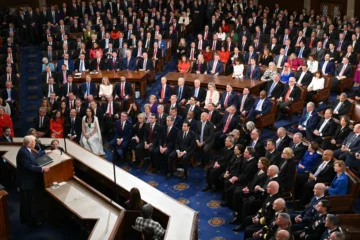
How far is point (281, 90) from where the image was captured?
10.5 meters

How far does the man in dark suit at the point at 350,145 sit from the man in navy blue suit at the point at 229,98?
262 cm

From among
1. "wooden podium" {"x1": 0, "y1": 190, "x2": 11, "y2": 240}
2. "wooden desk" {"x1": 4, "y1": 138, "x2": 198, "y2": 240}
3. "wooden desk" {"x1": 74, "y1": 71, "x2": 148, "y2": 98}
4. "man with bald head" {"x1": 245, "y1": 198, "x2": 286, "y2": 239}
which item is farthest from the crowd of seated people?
"wooden podium" {"x1": 0, "y1": 190, "x2": 11, "y2": 240}

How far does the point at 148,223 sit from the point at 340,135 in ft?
14.7

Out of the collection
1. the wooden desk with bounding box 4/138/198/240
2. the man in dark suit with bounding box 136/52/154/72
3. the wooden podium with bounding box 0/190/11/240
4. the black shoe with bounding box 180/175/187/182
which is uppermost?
the man in dark suit with bounding box 136/52/154/72

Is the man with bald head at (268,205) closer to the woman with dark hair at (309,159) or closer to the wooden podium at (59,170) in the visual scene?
the woman with dark hair at (309,159)

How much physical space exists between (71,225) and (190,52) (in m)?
7.57

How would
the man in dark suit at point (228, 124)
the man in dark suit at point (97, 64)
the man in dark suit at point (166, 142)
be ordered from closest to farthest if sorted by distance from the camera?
the man in dark suit at point (166, 142) < the man in dark suit at point (228, 124) < the man in dark suit at point (97, 64)

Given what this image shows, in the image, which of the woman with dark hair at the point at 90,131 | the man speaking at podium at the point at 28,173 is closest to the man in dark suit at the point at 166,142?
the woman with dark hair at the point at 90,131

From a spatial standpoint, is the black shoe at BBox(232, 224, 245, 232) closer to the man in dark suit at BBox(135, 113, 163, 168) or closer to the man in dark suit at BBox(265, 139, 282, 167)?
the man in dark suit at BBox(265, 139, 282, 167)

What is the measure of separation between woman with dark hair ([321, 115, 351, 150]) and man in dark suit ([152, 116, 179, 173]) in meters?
2.63

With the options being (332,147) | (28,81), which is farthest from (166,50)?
(332,147)

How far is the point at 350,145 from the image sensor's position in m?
7.91

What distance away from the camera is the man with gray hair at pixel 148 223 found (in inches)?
204

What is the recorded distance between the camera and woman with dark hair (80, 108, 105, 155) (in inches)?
363
